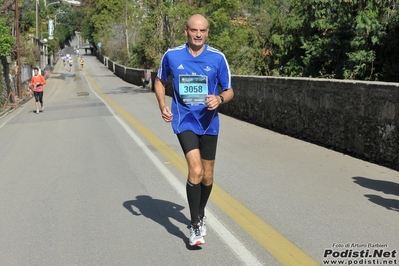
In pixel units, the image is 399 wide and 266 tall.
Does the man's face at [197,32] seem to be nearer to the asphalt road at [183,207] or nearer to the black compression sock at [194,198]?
the black compression sock at [194,198]

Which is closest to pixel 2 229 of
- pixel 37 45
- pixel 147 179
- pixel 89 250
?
pixel 89 250

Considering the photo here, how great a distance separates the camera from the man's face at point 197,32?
506 cm

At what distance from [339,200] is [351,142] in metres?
3.58

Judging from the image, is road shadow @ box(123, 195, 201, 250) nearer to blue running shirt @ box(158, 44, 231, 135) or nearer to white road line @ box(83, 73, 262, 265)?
white road line @ box(83, 73, 262, 265)

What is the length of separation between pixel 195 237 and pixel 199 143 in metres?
0.82

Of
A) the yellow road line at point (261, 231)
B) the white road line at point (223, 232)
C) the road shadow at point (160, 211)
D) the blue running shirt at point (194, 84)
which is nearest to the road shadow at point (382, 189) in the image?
the yellow road line at point (261, 231)

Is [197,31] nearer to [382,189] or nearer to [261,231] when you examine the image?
[261,231]

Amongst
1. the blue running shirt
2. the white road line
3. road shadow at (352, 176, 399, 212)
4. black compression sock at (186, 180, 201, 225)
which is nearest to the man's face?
the blue running shirt

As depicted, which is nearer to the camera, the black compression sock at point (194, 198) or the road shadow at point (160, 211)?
the black compression sock at point (194, 198)

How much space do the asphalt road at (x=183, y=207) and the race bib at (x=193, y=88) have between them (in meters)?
1.31

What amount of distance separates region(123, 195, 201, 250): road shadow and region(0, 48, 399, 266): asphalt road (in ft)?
0.04

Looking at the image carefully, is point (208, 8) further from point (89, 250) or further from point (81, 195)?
point (89, 250)

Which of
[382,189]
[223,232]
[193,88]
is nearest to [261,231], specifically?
[223,232]

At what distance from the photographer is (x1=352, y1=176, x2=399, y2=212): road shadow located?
22.4 feet
